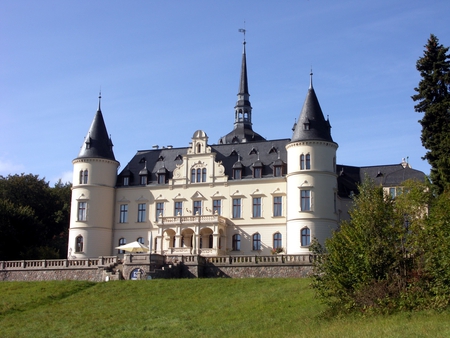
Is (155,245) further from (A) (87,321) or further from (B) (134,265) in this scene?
(A) (87,321)

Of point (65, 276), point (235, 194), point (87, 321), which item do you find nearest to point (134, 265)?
point (65, 276)

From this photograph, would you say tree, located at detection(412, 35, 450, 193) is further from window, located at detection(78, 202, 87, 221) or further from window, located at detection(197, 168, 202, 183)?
window, located at detection(78, 202, 87, 221)

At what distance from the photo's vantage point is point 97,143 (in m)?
61.8

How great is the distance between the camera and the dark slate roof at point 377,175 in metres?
59.8

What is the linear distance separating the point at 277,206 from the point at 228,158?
22.0 ft

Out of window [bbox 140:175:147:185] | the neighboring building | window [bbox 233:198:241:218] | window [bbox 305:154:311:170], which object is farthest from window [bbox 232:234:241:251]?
window [bbox 140:175:147:185]

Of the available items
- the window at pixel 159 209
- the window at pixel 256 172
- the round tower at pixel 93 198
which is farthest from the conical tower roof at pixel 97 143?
the window at pixel 256 172

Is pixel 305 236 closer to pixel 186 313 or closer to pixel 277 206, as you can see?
pixel 277 206

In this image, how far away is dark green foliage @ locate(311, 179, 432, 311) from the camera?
30.2 metres

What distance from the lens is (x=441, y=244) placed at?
30.1m

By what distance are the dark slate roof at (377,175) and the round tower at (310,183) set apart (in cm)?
428

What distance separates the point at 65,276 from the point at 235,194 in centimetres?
1635

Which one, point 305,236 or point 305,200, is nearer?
point 305,236

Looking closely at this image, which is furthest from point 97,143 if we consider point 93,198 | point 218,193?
point 218,193
